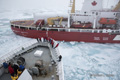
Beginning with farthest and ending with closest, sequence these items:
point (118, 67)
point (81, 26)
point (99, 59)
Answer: point (81, 26)
point (99, 59)
point (118, 67)

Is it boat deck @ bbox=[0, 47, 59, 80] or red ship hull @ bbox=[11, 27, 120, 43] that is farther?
red ship hull @ bbox=[11, 27, 120, 43]

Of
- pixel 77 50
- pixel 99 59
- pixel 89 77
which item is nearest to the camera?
pixel 89 77

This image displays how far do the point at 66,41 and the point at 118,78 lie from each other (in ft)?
31.1

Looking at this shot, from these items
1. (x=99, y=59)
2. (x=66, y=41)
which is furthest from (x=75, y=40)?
(x=99, y=59)

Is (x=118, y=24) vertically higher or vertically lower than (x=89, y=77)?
higher

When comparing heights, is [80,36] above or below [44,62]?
above

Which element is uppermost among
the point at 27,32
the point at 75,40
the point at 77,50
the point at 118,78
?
the point at 27,32

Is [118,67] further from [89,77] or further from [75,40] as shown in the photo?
[75,40]

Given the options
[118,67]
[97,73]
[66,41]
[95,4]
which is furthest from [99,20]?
[97,73]

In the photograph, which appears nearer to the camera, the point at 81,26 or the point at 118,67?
the point at 118,67

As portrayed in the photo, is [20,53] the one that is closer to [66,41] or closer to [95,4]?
[66,41]

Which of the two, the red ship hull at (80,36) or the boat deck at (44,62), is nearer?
the boat deck at (44,62)

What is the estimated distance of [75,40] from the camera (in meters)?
16.0

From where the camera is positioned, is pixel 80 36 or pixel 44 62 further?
pixel 80 36
